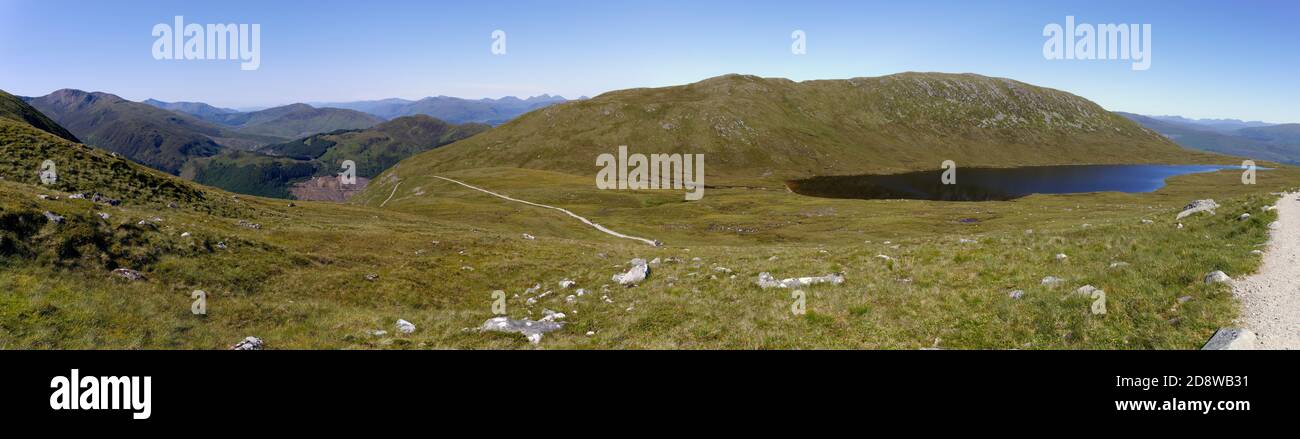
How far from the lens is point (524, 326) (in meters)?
17.9

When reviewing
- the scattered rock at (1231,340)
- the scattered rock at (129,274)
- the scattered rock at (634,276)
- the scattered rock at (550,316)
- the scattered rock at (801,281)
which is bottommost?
the scattered rock at (550,316)

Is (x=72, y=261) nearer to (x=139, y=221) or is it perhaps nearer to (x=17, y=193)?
(x=139, y=221)

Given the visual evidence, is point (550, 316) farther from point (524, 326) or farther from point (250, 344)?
point (250, 344)

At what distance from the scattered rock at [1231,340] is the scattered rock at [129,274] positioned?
1321 inches

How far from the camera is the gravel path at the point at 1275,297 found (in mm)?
10203

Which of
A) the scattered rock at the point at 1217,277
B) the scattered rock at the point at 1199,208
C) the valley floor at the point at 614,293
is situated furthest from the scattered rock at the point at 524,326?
the scattered rock at the point at 1199,208

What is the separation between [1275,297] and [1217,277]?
183cm

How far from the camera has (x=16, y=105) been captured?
9538 centimetres

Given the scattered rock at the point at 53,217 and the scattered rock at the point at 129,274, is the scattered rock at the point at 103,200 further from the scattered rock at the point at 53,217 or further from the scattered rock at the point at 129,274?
the scattered rock at the point at 129,274

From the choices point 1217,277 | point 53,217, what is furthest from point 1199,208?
point 53,217

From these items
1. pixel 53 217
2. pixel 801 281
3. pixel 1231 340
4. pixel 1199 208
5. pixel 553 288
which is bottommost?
pixel 553 288

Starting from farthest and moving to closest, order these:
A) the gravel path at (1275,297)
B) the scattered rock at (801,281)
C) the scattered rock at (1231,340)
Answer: the scattered rock at (801,281), the gravel path at (1275,297), the scattered rock at (1231,340)
